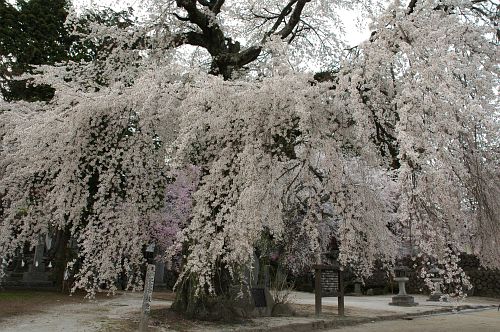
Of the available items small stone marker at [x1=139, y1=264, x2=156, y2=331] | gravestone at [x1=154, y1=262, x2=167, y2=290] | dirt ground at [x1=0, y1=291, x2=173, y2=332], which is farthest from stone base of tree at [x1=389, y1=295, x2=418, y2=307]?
small stone marker at [x1=139, y1=264, x2=156, y2=331]

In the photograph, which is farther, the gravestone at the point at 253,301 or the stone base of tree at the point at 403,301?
the stone base of tree at the point at 403,301

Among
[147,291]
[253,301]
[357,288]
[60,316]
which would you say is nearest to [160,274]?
[357,288]

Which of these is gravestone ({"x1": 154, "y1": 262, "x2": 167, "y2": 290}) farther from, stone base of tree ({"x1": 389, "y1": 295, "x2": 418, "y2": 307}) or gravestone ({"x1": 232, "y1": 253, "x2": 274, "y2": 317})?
gravestone ({"x1": 232, "y1": 253, "x2": 274, "y2": 317})

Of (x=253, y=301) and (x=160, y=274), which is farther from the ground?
(x=160, y=274)

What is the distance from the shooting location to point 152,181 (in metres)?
8.00

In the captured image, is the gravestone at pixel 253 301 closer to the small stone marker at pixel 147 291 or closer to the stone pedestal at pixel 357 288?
the small stone marker at pixel 147 291

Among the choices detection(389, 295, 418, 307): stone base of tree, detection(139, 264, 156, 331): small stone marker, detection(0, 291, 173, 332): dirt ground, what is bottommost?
detection(0, 291, 173, 332): dirt ground

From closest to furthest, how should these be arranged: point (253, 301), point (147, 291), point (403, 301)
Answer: point (147, 291) < point (253, 301) < point (403, 301)

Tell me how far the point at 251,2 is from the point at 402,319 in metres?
10.3

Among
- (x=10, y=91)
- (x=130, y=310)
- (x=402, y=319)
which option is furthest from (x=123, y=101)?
(x=10, y=91)

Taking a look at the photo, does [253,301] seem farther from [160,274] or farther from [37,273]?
[160,274]

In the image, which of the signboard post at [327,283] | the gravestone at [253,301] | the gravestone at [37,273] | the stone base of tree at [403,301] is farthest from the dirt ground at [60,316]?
the stone base of tree at [403,301]

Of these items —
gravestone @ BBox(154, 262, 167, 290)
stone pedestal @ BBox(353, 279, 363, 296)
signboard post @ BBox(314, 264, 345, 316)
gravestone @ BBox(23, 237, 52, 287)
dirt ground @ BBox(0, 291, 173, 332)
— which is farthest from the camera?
stone pedestal @ BBox(353, 279, 363, 296)

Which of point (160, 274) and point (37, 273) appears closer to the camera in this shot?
point (37, 273)
